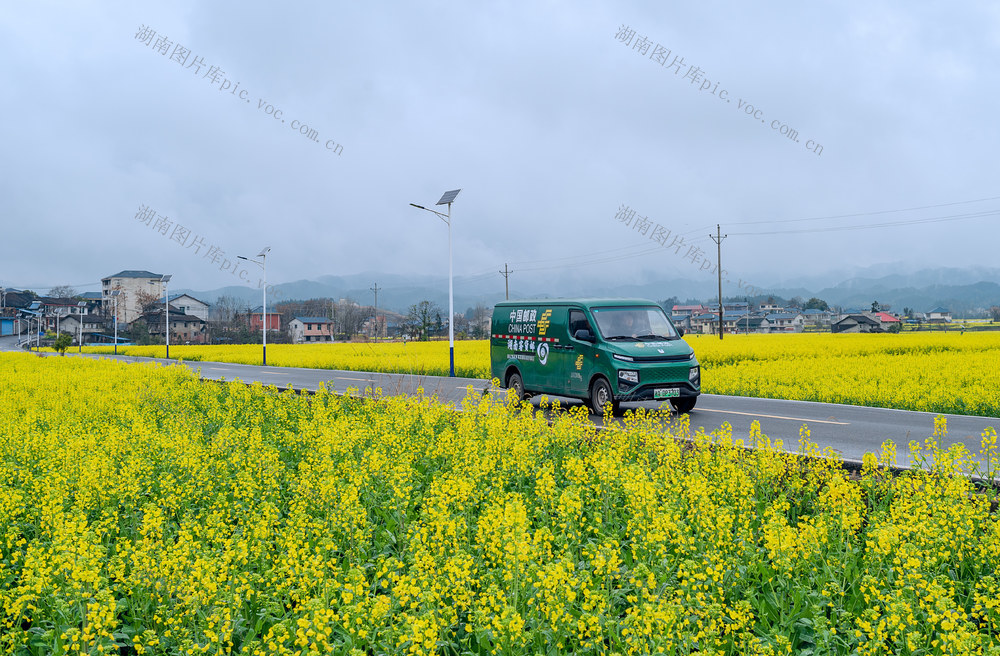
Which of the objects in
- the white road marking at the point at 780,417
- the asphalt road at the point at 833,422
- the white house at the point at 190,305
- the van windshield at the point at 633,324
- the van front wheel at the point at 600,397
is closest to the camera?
the asphalt road at the point at 833,422

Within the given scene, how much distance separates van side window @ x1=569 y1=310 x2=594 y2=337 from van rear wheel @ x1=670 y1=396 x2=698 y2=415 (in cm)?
225

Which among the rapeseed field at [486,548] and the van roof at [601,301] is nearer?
the rapeseed field at [486,548]

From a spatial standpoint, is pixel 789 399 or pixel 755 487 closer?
pixel 755 487

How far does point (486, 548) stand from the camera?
4.90 metres

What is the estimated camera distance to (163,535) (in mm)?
5145

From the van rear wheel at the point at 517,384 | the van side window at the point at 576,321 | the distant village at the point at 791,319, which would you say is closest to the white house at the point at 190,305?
the distant village at the point at 791,319

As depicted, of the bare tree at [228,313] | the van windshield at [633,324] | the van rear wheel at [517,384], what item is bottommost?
the van rear wheel at [517,384]

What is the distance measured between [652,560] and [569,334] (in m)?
8.61

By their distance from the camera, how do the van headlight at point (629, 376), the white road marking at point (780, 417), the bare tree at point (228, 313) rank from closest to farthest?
1. the white road marking at point (780, 417)
2. the van headlight at point (629, 376)
3. the bare tree at point (228, 313)

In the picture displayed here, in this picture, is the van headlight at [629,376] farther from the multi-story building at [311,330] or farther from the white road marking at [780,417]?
the multi-story building at [311,330]

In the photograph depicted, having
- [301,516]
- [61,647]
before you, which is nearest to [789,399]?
[301,516]

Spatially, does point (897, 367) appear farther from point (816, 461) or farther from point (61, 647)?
point (61, 647)

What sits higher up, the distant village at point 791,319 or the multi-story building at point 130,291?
the multi-story building at point 130,291

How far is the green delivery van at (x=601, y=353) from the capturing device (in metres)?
12.2
